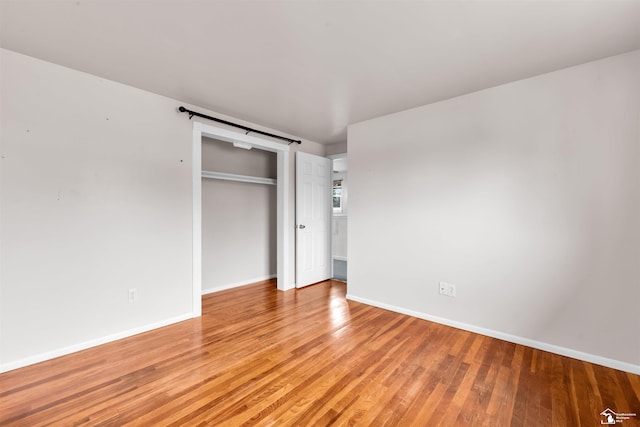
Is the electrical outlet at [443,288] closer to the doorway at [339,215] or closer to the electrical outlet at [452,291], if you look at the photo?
the electrical outlet at [452,291]

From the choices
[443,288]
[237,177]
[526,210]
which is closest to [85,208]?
[237,177]

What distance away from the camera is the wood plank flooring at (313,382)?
1.62 metres

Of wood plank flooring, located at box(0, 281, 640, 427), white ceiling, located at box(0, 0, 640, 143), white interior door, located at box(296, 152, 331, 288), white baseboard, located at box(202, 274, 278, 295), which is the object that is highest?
white ceiling, located at box(0, 0, 640, 143)

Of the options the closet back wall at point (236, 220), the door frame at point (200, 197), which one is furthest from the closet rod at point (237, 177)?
the door frame at point (200, 197)

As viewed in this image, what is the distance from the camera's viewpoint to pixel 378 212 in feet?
11.5

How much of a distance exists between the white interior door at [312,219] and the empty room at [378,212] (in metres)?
1.06

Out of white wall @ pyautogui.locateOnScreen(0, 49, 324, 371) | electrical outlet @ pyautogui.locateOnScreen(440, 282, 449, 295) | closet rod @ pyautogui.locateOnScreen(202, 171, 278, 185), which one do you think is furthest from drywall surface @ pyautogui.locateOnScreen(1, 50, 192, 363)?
electrical outlet @ pyautogui.locateOnScreen(440, 282, 449, 295)

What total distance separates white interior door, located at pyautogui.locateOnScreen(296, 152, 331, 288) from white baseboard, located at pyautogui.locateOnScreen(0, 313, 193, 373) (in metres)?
1.92

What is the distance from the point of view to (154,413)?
164 cm

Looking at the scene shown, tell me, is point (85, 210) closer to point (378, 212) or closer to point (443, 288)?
point (378, 212)

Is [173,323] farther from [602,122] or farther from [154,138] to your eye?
[602,122]

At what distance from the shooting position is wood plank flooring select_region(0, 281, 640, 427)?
1.62 meters

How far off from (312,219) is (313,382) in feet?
9.19

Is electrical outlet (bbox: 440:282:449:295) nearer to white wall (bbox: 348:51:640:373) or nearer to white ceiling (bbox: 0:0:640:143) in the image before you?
white wall (bbox: 348:51:640:373)
